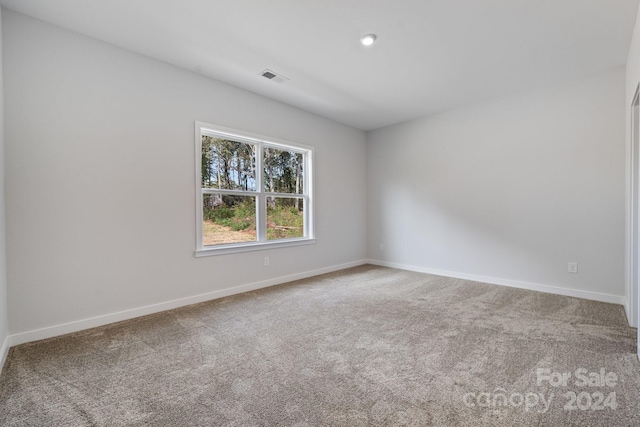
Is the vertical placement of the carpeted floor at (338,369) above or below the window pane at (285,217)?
below

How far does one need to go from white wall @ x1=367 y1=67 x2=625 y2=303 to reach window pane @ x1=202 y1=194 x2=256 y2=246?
2.64 meters

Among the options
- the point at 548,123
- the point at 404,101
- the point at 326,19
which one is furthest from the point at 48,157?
the point at 548,123

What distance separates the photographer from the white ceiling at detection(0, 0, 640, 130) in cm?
235

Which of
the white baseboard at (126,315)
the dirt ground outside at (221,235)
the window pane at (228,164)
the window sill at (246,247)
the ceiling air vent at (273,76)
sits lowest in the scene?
the white baseboard at (126,315)

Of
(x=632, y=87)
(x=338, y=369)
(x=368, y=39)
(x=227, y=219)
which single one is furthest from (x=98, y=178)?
(x=632, y=87)

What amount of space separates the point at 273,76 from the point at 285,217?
200cm

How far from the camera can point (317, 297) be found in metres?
3.66

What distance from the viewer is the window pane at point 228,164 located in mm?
3674

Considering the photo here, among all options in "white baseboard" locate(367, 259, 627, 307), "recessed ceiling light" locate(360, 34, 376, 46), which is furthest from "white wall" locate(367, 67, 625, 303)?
"recessed ceiling light" locate(360, 34, 376, 46)

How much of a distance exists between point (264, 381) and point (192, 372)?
51 centimetres

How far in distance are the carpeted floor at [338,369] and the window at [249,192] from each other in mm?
1016

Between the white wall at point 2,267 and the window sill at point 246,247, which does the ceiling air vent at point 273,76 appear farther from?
the white wall at point 2,267

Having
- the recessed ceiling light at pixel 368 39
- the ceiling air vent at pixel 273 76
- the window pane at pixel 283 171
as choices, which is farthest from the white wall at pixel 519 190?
the ceiling air vent at pixel 273 76

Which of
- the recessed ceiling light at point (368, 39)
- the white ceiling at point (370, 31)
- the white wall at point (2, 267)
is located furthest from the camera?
the recessed ceiling light at point (368, 39)
